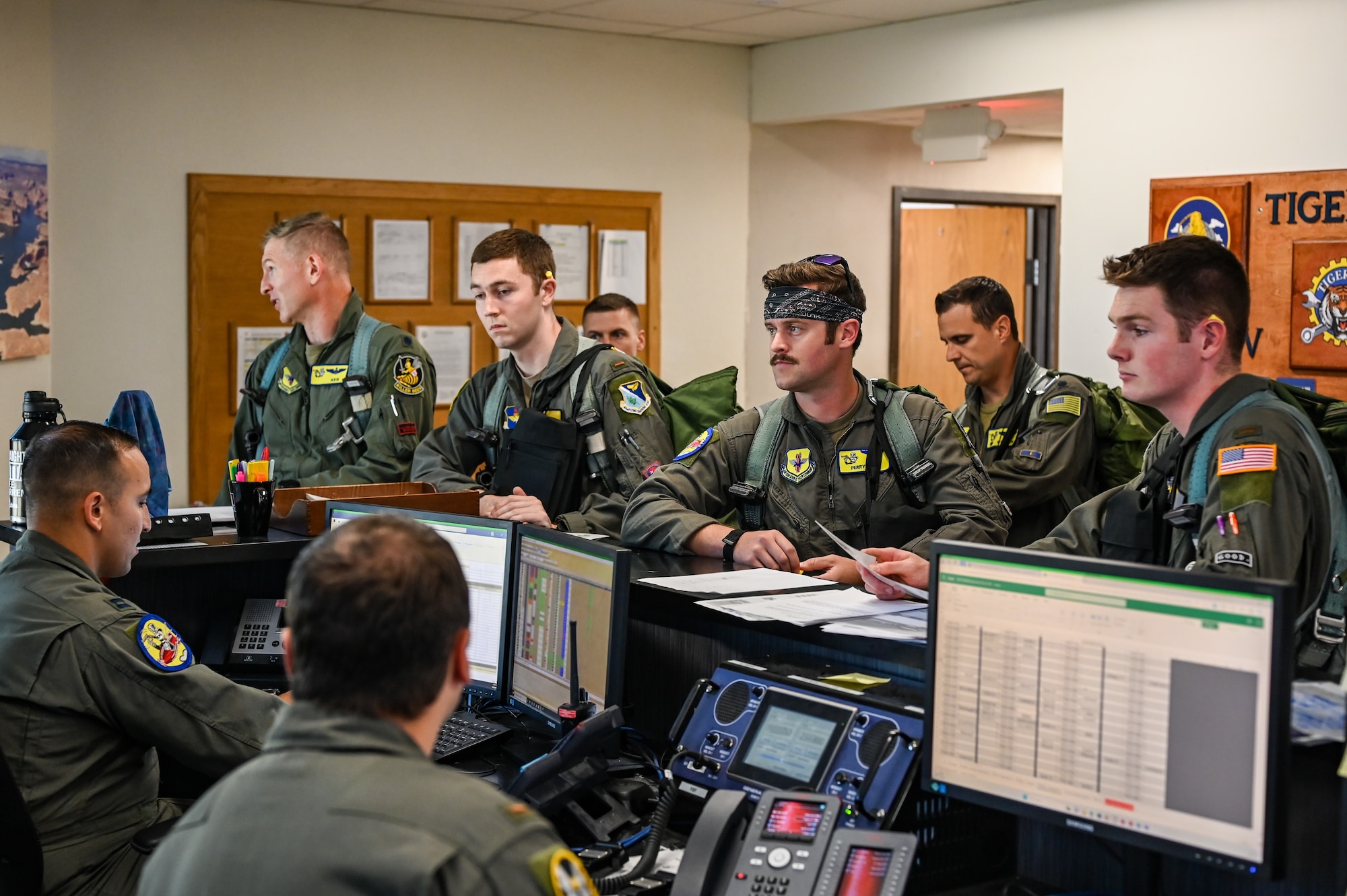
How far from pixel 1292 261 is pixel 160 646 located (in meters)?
4.41

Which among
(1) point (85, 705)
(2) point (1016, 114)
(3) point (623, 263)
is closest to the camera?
(1) point (85, 705)

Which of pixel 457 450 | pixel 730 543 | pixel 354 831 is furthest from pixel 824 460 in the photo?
pixel 354 831

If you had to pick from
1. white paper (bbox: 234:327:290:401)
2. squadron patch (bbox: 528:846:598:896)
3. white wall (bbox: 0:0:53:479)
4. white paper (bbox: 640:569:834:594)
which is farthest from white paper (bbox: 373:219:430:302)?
squadron patch (bbox: 528:846:598:896)

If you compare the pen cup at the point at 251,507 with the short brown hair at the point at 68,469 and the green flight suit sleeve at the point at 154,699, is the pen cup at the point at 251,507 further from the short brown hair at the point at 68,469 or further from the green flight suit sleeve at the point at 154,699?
the green flight suit sleeve at the point at 154,699

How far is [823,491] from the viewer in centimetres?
351

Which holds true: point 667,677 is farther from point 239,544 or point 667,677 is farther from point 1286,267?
point 1286,267

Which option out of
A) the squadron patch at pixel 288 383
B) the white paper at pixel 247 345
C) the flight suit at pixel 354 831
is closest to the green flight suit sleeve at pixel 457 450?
the squadron patch at pixel 288 383

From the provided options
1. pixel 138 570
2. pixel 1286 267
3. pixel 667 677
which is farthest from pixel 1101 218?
pixel 138 570

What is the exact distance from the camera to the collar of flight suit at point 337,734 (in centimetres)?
130

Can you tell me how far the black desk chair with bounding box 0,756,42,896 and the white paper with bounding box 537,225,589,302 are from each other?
5.01m

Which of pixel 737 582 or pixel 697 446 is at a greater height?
pixel 697 446

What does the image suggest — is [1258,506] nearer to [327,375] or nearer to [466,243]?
[327,375]

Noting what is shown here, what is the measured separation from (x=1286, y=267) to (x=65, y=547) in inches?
176

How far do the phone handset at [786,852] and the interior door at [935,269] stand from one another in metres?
6.42
